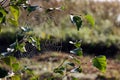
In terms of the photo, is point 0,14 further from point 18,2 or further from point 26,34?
point 26,34

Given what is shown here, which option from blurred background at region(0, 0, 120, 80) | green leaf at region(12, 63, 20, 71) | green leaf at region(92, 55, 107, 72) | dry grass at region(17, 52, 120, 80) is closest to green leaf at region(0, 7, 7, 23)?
green leaf at region(12, 63, 20, 71)

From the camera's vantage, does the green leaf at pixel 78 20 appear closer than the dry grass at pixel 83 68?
Yes

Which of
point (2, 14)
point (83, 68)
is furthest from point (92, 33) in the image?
point (2, 14)

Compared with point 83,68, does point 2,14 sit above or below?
above

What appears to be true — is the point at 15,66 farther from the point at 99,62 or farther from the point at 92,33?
the point at 92,33

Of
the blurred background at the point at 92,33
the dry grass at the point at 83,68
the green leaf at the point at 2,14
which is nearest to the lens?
the green leaf at the point at 2,14

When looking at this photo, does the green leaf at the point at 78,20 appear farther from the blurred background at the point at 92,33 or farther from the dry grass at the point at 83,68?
the blurred background at the point at 92,33

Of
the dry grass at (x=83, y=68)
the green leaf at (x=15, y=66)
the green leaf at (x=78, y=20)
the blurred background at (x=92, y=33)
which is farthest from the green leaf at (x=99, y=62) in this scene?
the blurred background at (x=92, y=33)

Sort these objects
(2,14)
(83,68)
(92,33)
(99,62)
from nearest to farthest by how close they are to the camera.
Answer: (2,14)
(99,62)
(83,68)
(92,33)

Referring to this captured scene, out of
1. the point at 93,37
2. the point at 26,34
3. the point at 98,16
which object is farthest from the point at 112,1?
the point at 26,34

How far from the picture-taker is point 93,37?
945cm

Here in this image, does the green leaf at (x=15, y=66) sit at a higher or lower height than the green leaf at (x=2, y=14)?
lower

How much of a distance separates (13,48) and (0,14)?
118mm

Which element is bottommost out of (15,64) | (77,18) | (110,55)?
(110,55)
